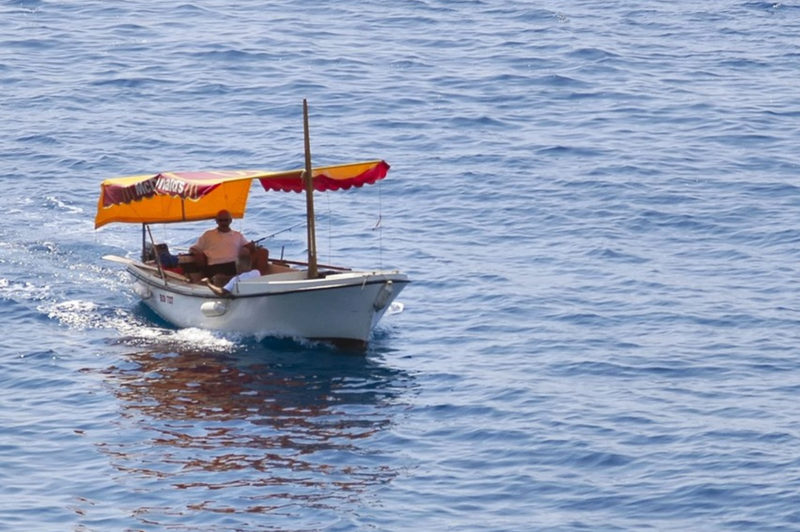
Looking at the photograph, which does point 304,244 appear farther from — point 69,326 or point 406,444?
point 406,444

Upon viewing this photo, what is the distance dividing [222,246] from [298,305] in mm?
2915

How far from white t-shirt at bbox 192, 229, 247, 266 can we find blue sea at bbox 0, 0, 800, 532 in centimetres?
154

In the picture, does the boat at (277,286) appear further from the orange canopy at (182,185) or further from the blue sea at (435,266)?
the blue sea at (435,266)

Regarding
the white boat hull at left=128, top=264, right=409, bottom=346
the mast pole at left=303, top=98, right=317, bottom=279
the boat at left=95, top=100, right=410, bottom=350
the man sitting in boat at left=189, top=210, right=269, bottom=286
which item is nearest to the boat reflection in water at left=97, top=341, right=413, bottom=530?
the white boat hull at left=128, top=264, right=409, bottom=346

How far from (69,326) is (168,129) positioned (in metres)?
13.3

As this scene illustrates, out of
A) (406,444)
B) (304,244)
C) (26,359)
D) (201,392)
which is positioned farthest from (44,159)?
(406,444)

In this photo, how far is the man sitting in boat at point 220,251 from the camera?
1102 inches

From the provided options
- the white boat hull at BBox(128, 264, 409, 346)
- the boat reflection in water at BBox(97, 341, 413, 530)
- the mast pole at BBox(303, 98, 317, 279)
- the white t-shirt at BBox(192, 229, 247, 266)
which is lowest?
the boat reflection in water at BBox(97, 341, 413, 530)

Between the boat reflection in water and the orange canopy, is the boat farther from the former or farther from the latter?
the boat reflection in water

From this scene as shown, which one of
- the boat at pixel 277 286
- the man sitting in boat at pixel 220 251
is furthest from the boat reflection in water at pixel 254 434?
the man sitting in boat at pixel 220 251

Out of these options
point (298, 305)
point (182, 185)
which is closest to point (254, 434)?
point (298, 305)

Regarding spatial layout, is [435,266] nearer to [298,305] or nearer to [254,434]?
[298,305]

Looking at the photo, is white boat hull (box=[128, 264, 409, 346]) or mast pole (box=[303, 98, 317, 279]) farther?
mast pole (box=[303, 98, 317, 279])

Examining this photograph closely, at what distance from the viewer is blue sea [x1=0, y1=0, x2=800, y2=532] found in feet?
66.3
